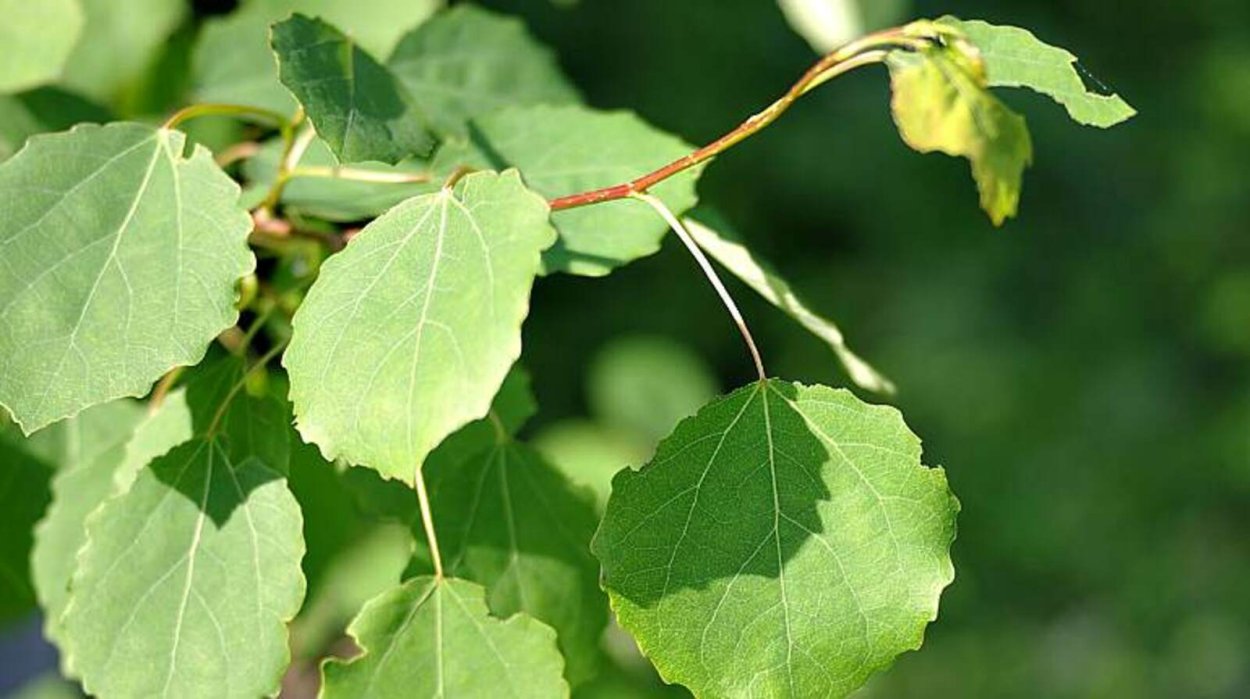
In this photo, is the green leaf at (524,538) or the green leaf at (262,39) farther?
the green leaf at (262,39)

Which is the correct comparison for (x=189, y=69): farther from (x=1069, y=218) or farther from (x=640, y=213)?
(x=1069, y=218)

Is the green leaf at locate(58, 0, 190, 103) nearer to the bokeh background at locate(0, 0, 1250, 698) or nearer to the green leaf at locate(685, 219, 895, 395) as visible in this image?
the green leaf at locate(685, 219, 895, 395)

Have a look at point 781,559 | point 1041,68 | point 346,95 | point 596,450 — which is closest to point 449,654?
point 781,559

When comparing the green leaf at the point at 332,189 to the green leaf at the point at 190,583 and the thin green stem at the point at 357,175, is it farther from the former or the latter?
the green leaf at the point at 190,583

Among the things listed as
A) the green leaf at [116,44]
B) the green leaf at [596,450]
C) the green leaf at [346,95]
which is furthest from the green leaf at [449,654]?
the green leaf at [596,450]

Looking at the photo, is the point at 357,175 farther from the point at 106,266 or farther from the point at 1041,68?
the point at 1041,68

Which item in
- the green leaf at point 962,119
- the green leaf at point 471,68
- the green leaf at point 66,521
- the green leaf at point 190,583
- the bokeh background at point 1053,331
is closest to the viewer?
the green leaf at point 962,119

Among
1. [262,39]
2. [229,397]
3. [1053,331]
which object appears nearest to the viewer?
[229,397]
